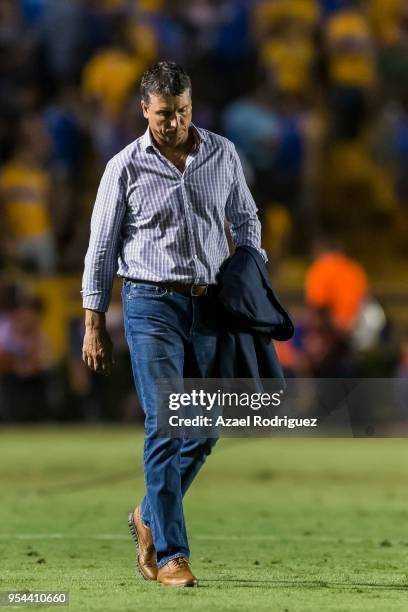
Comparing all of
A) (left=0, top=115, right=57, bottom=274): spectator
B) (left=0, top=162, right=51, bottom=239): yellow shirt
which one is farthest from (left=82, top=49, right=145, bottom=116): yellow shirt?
(left=0, top=162, right=51, bottom=239): yellow shirt

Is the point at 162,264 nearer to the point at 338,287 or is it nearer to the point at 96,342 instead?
the point at 96,342

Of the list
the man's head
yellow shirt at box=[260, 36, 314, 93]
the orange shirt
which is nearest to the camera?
A: the man's head

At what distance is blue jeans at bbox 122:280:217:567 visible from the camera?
6.66 meters

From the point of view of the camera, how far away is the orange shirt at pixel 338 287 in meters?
17.1

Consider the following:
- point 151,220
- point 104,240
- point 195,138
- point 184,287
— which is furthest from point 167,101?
point 184,287

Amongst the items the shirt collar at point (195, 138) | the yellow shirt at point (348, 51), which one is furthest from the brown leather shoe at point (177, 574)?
the yellow shirt at point (348, 51)

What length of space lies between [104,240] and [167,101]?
660 mm

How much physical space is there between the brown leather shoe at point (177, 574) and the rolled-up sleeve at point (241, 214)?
141 centimetres

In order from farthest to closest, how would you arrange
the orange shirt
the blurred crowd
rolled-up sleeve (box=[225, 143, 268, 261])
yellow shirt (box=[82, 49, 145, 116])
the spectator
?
yellow shirt (box=[82, 49, 145, 116]) < the spectator < the blurred crowd < the orange shirt < rolled-up sleeve (box=[225, 143, 268, 261])

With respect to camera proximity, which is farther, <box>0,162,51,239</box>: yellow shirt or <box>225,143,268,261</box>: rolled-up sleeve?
<box>0,162,51,239</box>: yellow shirt

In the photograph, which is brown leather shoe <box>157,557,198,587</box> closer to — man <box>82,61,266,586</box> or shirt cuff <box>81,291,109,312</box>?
man <box>82,61,266,586</box>

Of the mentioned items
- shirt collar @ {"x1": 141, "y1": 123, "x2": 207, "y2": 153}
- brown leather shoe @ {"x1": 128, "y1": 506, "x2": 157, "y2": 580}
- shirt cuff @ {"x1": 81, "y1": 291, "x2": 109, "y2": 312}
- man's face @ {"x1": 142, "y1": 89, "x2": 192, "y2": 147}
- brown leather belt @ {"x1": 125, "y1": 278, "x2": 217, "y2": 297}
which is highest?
man's face @ {"x1": 142, "y1": 89, "x2": 192, "y2": 147}

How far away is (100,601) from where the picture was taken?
20.5 feet

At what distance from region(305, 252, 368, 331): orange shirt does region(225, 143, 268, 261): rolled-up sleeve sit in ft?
33.0
